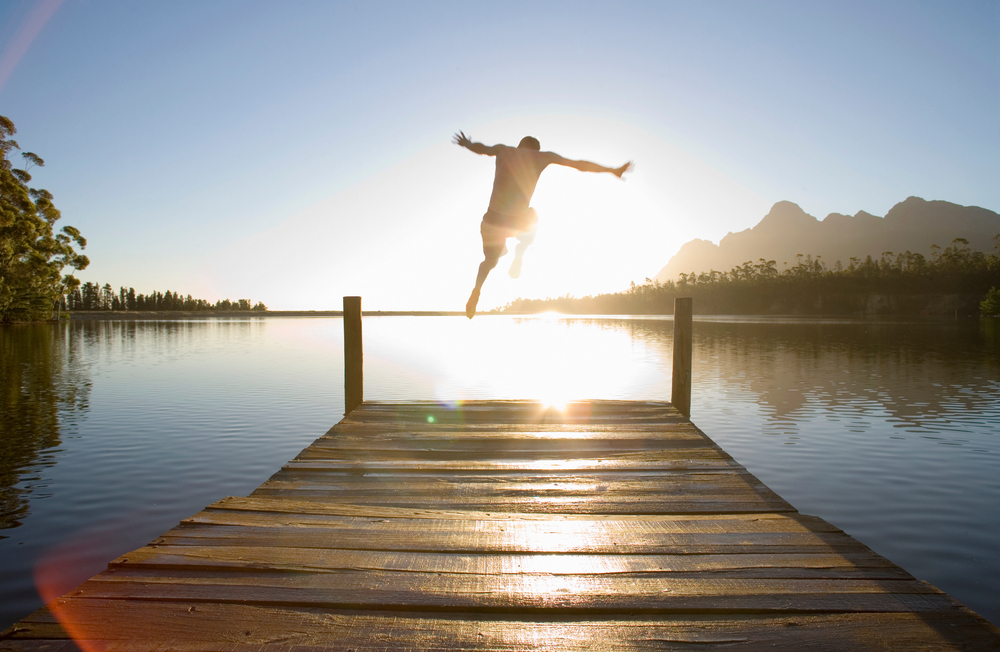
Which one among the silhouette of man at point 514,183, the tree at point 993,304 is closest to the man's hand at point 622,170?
the silhouette of man at point 514,183

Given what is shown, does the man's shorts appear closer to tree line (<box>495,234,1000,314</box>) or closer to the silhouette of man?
the silhouette of man

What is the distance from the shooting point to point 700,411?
1838cm

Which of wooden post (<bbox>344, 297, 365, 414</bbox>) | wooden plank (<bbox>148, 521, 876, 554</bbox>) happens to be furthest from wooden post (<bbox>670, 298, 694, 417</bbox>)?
wooden post (<bbox>344, 297, 365, 414</bbox>)

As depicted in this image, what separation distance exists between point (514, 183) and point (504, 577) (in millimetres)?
4282

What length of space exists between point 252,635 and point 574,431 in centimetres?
503

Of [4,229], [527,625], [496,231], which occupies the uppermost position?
[4,229]

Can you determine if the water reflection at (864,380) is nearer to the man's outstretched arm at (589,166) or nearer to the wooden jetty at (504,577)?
the man's outstretched arm at (589,166)

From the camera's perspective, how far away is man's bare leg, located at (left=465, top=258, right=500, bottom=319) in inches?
279

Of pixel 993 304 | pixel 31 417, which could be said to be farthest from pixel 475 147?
pixel 993 304

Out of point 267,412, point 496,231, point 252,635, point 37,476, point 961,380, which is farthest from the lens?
point 961,380

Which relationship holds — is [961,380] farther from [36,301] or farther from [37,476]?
[36,301]

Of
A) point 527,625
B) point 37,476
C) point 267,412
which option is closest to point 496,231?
point 527,625

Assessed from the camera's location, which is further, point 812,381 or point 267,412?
point 812,381

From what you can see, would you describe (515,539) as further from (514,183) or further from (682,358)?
(682,358)
